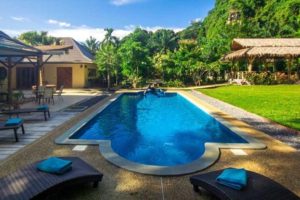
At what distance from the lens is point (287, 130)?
899 cm

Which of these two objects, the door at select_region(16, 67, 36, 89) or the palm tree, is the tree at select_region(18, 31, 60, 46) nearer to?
the palm tree

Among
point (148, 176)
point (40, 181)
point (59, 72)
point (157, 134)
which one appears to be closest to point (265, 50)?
point (59, 72)

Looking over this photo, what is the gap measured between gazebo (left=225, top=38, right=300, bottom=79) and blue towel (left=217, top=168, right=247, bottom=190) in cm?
2534

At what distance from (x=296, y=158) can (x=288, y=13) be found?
45.5 metres

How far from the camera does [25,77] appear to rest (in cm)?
2595

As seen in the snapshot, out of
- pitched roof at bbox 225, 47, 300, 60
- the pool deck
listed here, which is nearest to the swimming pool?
the pool deck

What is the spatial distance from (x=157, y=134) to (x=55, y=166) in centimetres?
591

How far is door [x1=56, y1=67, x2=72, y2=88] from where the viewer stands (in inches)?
1041

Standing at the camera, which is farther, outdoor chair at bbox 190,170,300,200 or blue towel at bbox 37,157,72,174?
blue towel at bbox 37,157,72,174

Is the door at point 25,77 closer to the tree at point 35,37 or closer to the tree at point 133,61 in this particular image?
the tree at point 133,61

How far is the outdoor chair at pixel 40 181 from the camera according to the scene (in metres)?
3.86

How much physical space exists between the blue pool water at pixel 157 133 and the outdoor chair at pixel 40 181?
241 centimetres

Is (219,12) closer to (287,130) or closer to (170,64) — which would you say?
(170,64)

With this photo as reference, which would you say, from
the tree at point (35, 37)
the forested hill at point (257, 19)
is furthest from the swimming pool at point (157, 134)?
the tree at point (35, 37)
